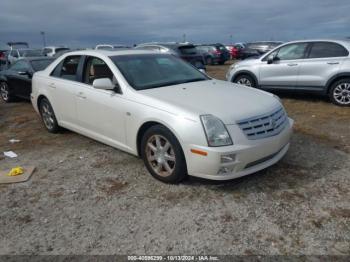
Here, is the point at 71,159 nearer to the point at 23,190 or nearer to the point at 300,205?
the point at 23,190

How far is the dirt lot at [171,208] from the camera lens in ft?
9.28

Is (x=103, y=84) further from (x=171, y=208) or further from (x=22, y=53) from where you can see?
(x=22, y=53)

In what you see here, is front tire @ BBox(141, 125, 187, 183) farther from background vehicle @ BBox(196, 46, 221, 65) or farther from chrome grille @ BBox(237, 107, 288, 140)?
background vehicle @ BBox(196, 46, 221, 65)

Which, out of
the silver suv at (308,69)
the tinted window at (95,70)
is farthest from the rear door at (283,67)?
the tinted window at (95,70)

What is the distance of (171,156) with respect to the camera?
3738 millimetres

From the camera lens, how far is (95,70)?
16.0 ft

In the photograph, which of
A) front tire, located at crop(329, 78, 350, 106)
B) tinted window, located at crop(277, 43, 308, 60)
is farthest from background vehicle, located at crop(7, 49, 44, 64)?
front tire, located at crop(329, 78, 350, 106)

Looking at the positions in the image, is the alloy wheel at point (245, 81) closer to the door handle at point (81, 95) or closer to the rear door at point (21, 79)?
the door handle at point (81, 95)

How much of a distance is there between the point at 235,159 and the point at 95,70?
2.68 m

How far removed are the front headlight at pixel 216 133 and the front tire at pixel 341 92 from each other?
5625 mm

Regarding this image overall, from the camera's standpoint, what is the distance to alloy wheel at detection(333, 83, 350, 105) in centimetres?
765

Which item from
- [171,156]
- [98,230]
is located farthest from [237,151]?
[98,230]

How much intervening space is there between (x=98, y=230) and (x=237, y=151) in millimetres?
1594

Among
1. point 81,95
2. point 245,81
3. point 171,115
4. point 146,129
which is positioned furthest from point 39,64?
point 171,115
